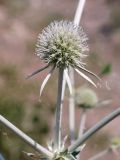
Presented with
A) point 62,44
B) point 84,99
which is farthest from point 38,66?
point 62,44

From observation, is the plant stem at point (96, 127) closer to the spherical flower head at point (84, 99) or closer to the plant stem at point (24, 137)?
the plant stem at point (24, 137)

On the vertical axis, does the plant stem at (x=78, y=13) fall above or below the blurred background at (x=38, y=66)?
above

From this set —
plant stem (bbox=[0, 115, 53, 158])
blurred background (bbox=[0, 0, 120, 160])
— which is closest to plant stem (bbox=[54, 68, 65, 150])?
plant stem (bbox=[0, 115, 53, 158])

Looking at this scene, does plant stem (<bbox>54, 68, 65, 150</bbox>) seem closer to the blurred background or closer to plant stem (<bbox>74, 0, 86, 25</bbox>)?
plant stem (<bbox>74, 0, 86, 25</bbox>)

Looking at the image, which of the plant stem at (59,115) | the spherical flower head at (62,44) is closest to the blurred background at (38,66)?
the spherical flower head at (62,44)

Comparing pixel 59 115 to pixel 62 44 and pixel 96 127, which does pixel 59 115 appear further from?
pixel 62 44

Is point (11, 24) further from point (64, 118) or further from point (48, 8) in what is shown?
point (64, 118)
